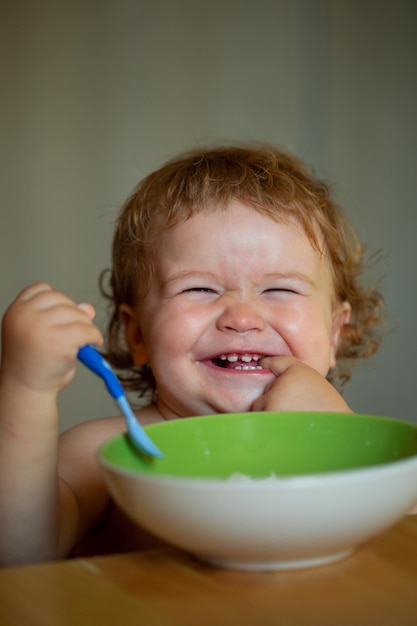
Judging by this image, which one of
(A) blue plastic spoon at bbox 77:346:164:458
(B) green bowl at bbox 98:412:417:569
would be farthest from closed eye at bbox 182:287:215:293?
(B) green bowl at bbox 98:412:417:569

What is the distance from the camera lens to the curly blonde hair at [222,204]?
1.24 m

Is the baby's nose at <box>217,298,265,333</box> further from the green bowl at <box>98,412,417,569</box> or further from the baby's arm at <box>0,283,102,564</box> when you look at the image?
the green bowl at <box>98,412,417,569</box>

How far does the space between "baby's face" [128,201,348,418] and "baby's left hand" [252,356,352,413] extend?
0.05 meters

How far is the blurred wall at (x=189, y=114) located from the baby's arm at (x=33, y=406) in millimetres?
1561

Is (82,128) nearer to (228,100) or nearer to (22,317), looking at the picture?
(228,100)

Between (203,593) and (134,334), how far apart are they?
878 mm

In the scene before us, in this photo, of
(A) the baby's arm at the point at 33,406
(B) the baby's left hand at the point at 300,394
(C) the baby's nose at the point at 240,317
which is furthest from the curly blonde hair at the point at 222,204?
(A) the baby's arm at the point at 33,406

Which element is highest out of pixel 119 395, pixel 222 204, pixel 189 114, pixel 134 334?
pixel 189 114

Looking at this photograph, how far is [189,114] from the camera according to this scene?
2.52 metres

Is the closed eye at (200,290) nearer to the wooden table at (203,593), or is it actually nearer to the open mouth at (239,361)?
the open mouth at (239,361)

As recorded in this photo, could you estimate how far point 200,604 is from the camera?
0.49m

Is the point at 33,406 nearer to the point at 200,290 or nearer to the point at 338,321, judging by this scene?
the point at 200,290

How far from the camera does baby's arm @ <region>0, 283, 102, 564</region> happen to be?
784mm

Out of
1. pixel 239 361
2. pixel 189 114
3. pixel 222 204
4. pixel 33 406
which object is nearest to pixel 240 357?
pixel 239 361
